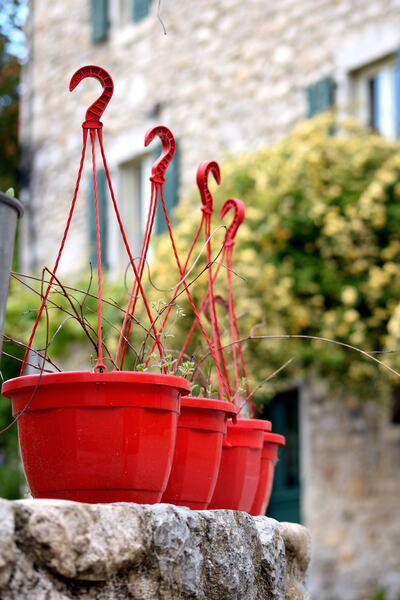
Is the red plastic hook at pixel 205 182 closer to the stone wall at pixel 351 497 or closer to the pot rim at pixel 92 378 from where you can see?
the pot rim at pixel 92 378

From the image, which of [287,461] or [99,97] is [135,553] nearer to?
[99,97]

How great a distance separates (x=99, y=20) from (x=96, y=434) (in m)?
9.62

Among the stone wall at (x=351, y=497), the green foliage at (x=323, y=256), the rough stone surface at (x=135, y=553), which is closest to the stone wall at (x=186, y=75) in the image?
the green foliage at (x=323, y=256)

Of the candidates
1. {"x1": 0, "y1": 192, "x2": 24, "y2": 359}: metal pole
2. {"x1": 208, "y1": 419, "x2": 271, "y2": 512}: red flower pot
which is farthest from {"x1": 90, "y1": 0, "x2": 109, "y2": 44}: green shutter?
{"x1": 0, "y1": 192, "x2": 24, "y2": 359}: metal pole

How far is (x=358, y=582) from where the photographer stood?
8.19 m

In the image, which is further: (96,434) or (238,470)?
(238,470)

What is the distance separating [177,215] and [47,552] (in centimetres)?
663

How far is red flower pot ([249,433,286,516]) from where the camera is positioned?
2687 millimetres

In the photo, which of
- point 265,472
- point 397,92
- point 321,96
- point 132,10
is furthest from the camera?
point 132,10

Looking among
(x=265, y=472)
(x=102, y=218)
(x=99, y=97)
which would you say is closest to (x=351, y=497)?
(x=102, y=218)

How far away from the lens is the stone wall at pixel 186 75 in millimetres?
8789

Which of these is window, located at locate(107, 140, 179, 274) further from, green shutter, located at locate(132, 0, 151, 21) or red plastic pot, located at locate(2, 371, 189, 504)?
red plastic pot, located at locate(2, 371, 189, 504)

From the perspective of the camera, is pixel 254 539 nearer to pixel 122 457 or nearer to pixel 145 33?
pixel 122 457

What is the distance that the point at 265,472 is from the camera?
2756 mm
